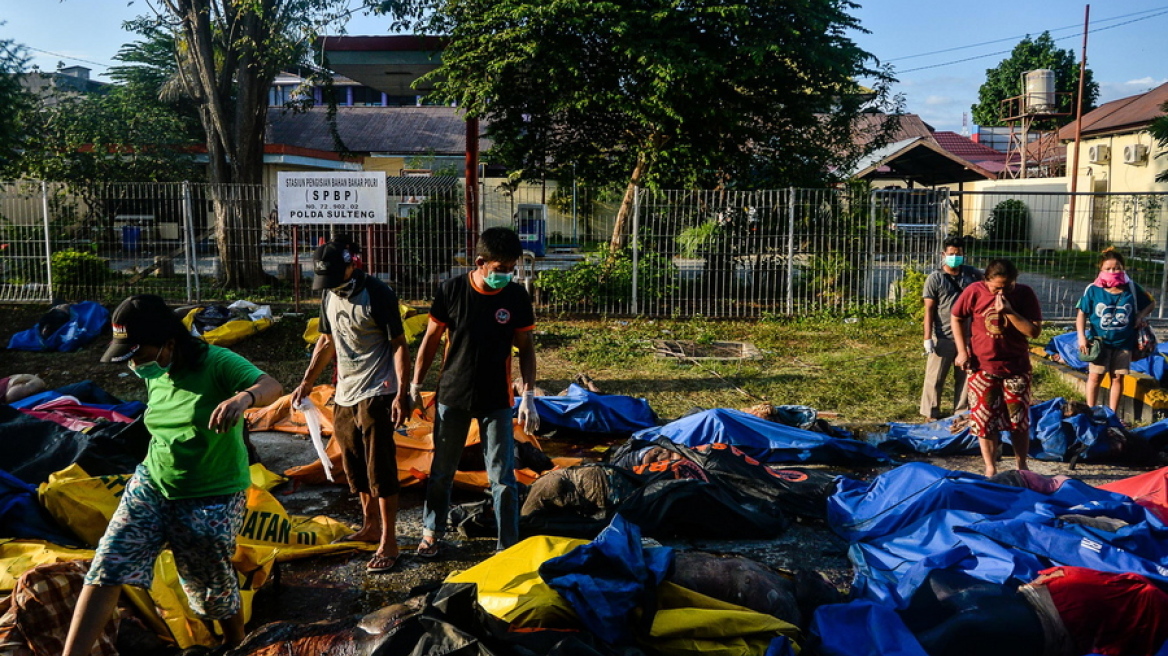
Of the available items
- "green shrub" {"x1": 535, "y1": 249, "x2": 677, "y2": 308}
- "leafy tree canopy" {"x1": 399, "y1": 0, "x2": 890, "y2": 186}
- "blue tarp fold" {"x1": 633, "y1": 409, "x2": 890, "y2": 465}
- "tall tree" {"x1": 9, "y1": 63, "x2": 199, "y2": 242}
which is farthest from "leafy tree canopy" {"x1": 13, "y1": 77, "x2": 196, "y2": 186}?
"blue tarp fold" {"x1": 633, "y1": 409, "x2": 890, "y2": 465}

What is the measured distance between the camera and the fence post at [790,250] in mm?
12680

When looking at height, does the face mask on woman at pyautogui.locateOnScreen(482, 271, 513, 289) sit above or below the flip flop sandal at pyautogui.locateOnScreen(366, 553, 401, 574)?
above

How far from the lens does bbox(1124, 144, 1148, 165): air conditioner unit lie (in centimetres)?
2522

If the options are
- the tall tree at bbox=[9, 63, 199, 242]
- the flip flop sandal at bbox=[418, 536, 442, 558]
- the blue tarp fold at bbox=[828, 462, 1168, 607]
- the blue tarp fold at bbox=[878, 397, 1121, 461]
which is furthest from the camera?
the tall tree at bbox=[9, 63, 199, 242]

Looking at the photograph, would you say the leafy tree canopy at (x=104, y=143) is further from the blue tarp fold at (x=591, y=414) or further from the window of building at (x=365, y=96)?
the window of building at (x=365, y=96)

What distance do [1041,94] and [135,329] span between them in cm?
3647

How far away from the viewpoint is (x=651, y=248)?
12898 mm

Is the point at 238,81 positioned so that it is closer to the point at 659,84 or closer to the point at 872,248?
the point at 659,84

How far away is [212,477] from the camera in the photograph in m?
3.51

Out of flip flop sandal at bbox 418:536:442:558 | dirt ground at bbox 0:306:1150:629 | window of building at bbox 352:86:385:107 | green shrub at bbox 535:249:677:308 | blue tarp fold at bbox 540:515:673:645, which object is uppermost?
window of building at bbox 352:86:385:107

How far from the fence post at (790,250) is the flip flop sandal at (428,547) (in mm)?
8831

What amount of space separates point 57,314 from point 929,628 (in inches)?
425

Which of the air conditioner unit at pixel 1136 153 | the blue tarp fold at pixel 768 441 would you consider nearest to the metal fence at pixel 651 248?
the blue tarp fold at pixel 768 441

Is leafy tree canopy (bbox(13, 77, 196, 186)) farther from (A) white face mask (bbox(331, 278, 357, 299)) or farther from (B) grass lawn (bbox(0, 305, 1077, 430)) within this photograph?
(A) white face mask (bbox(331, 278, 357, 299))
